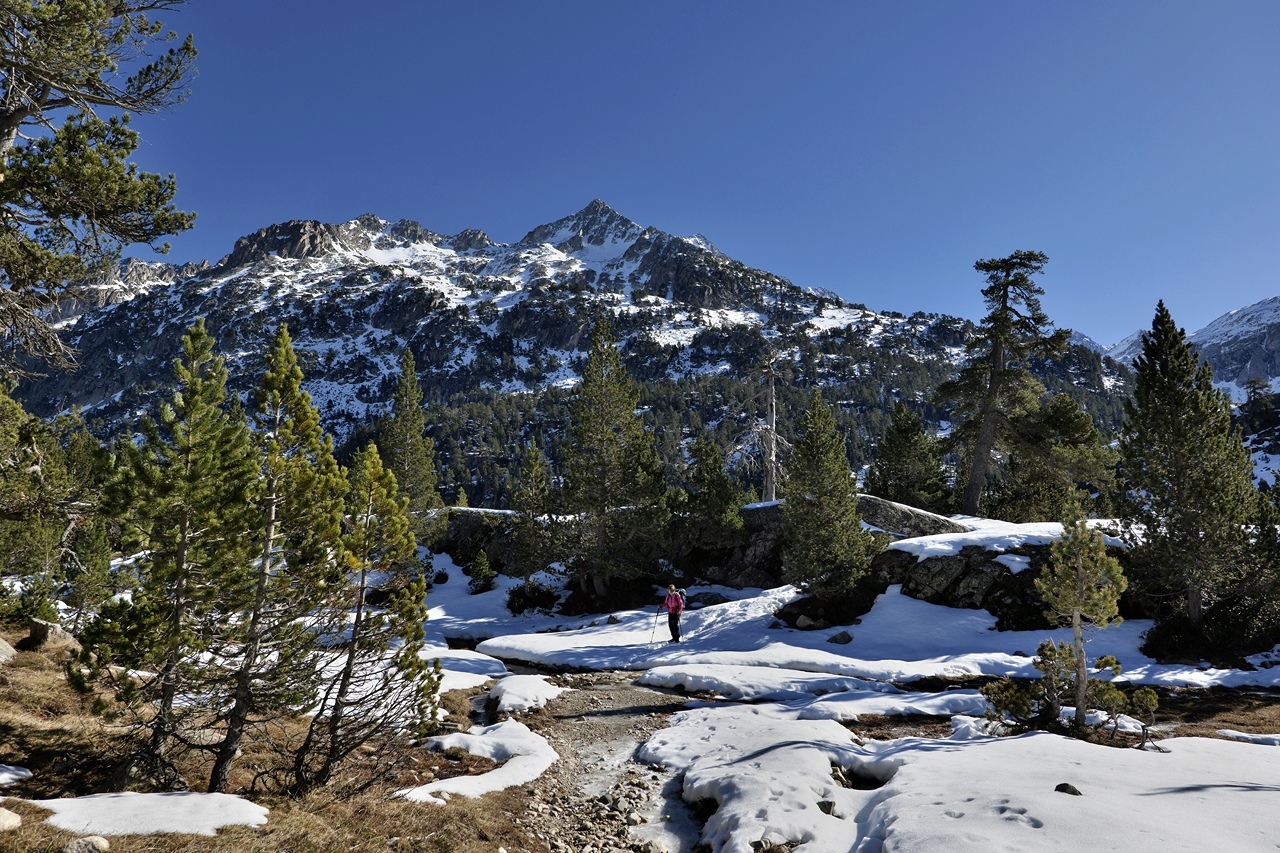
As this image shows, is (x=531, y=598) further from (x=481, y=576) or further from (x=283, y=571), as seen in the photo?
(x=283, y=571)

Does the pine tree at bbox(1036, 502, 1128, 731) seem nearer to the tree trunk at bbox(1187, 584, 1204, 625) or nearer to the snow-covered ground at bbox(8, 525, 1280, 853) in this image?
the snow-covered ground at bbox(8, 525, 1280, 853)

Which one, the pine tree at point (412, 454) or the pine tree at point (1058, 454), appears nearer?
the pine tree at point (1058, 454)

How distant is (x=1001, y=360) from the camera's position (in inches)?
1192

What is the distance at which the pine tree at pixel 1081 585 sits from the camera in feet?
37.6

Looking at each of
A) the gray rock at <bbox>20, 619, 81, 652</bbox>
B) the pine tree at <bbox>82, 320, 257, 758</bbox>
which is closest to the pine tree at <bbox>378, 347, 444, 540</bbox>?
the gray rock at <bbox>20, 619, 81, 652</bbox>

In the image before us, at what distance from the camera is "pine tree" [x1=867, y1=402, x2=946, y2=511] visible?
3634 cm

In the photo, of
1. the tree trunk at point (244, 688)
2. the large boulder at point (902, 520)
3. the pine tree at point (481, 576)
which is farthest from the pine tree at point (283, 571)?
the large boulder at point (902, 520)

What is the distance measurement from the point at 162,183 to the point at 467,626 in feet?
80.0

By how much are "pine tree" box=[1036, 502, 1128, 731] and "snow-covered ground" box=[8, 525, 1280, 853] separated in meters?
1.81

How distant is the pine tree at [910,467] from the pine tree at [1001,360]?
528 centimetres

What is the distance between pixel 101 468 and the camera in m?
8.26

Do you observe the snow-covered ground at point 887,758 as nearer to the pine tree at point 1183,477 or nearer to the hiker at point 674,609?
the hiker at point 674,609

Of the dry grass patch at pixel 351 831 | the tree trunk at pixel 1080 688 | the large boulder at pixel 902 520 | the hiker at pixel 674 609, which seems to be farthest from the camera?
the large boulder at pixel 902 520

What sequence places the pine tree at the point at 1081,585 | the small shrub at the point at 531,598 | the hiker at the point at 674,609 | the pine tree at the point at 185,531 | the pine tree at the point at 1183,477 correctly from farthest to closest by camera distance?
the small shrub at the point at 531,598 < the hiker at the point at 674,609 < the pine tree at the point at 1183,477 < the pine tree at the point at 1081,585 < the pine tree at the point at 185,531
